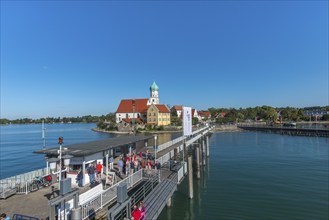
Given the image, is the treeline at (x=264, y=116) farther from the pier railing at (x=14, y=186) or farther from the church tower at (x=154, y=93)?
the pier railing at (x=14, y=186)

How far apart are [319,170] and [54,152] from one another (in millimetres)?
30268

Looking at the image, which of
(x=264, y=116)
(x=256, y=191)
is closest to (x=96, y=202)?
(x=256, y=191)

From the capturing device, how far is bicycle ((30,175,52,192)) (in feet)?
45.6

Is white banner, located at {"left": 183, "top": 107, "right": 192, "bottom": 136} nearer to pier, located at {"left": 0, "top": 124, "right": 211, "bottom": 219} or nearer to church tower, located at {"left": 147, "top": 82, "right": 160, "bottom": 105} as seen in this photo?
pier, located at {"left": 0, "top": 124, "right": 211, "bottom": 219}

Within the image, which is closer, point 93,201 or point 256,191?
point 93,201

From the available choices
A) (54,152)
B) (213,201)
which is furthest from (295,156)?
(54,152)

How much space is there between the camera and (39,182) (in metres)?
14.4

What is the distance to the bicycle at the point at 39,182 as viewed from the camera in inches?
547

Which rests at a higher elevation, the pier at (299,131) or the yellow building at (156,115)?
the yellow building at (156,115)

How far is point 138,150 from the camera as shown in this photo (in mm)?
24938

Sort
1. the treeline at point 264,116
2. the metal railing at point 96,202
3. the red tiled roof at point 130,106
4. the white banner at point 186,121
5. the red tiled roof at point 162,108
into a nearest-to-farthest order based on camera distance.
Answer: the metal railing at point 96,202
the white banner at point 186,121
the red tiled roof at point 162,108
the red tiled roof at point 130,106
the treeline at point 264,116

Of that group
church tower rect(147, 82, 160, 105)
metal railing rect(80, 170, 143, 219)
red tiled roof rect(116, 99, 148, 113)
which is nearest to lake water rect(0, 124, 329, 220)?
metal railing rect(80, 170, 143, 219)

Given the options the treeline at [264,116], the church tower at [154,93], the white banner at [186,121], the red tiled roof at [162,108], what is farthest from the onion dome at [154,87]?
the white banner at [186,121]

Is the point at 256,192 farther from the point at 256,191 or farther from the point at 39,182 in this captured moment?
the point at 39,182
